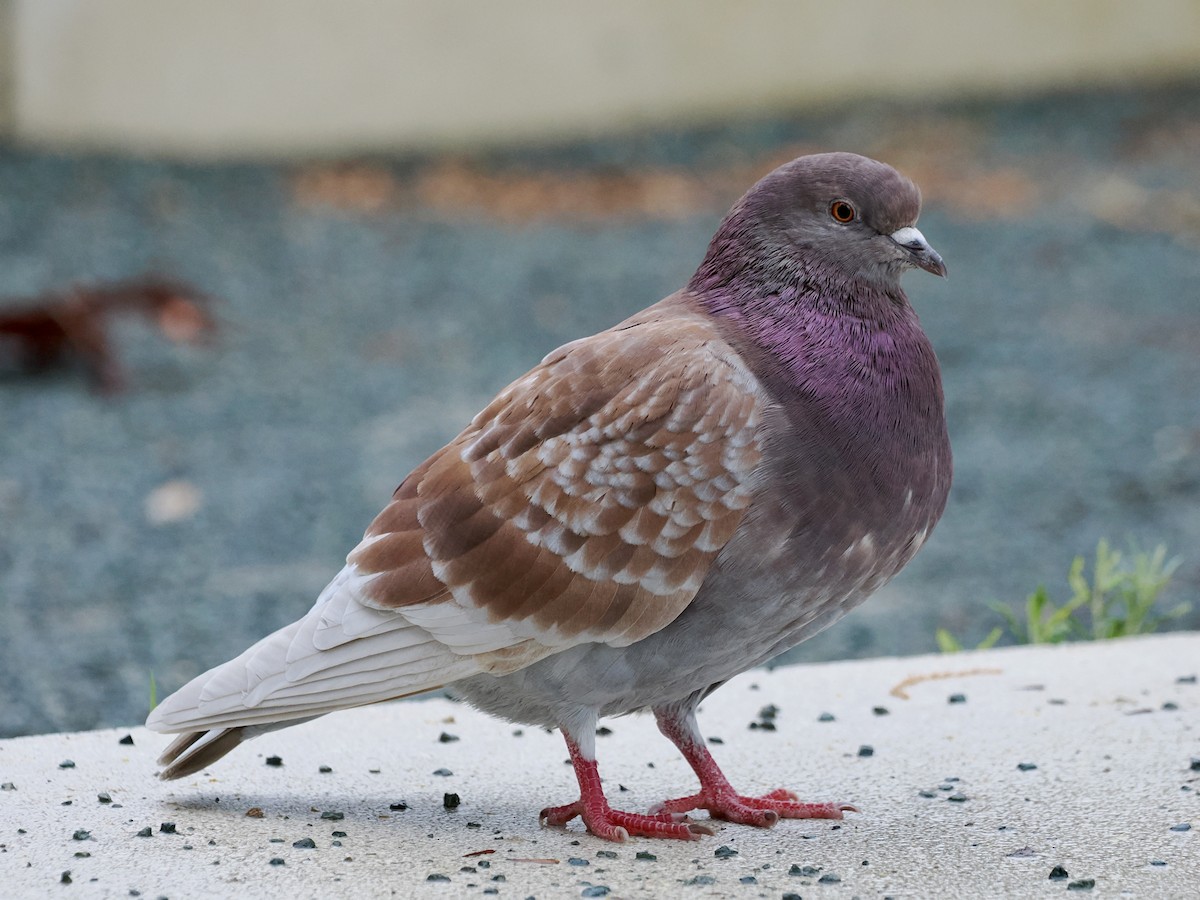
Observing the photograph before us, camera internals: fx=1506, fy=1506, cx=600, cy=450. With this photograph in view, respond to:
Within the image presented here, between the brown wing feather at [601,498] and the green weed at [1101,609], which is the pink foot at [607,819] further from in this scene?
the green weed at [1101,609]

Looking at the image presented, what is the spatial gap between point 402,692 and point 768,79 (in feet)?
39.8

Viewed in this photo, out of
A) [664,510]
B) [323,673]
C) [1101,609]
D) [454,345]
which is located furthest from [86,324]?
[664,510]

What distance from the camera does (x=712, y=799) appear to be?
316cm

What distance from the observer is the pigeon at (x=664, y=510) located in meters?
2.81

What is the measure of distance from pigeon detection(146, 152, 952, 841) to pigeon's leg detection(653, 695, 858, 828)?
0.22 ft

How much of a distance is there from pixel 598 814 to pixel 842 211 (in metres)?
1.30

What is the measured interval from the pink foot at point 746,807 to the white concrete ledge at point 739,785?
38 millimetres

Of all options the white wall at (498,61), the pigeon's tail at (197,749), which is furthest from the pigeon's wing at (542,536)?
the white wall at (498,61)

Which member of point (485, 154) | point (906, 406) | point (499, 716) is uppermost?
point (485, 154)

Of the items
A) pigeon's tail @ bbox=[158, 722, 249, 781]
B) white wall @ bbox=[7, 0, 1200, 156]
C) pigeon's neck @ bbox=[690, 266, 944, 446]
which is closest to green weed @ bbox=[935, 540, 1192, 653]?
pigeon's neck @ bbox=[690, 266, 944, 446]

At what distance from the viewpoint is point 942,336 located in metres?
9.58

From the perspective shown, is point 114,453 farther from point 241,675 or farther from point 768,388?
point 768,388

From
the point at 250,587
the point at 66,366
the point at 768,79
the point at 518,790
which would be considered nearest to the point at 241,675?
the point at 518,790

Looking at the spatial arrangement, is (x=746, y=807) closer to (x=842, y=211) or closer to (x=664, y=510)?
(x=664, y=510)
